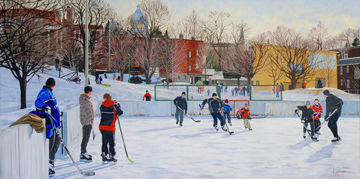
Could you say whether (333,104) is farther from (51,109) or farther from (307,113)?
(51,109)

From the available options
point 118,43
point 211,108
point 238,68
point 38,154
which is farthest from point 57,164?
point 118,43

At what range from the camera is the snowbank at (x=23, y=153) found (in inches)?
143

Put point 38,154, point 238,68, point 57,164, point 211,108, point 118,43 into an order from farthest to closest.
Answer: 1. point 118,43
2. point 238,68
3. point 211,108
4. point 57,164
5. point 38,154

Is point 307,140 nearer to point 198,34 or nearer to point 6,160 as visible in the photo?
point 6,160

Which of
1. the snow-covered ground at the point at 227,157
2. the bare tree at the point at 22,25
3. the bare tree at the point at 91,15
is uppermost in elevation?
the bare tree at the point at 91,15

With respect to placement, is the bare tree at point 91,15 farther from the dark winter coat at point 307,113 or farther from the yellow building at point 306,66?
the dark winter coat at point 307,113

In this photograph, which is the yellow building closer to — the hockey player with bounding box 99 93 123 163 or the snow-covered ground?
the snow-covered ground

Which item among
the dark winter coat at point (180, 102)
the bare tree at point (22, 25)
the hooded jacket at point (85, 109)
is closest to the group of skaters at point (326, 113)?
the dark winter coat at point (180, 102)

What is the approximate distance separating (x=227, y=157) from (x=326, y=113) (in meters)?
4.07

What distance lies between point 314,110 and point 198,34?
162ft

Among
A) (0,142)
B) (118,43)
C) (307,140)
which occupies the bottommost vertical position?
(307,140)

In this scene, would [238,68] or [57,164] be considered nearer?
[57,164]

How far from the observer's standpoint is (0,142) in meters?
3.50

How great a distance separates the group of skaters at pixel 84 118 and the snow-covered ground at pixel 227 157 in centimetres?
34
